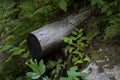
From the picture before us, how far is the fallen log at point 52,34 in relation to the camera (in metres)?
3.93

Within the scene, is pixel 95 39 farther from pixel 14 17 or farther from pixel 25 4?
pixel 14 17

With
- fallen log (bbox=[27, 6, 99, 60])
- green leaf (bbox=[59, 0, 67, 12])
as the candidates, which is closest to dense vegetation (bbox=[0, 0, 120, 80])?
green leaf (bbox=[59, 0, 67, 12])

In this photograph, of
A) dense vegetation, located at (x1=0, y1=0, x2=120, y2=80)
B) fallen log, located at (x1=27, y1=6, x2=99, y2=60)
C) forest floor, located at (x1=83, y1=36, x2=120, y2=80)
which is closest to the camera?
forest floor, located at (x1=83, y1=36, x2=120, y2=80)

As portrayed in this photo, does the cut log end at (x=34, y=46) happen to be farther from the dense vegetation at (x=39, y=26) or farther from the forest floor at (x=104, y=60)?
the forest floor at (x=104, y=60)

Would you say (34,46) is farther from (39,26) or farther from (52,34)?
(39,26)

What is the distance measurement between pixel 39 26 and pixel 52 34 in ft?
2.04

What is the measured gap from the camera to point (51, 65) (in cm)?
398

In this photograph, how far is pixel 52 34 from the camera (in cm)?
401

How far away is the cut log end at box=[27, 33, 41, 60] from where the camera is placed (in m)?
3.93

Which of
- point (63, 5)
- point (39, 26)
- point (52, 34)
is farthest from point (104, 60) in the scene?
point (39, 26)

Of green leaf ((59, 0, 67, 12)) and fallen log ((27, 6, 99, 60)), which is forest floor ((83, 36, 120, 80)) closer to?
fallen log ((27, 6, 99, 60))

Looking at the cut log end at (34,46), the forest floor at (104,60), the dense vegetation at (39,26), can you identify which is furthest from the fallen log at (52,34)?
the forest floor at (104,60)

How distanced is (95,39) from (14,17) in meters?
2.09

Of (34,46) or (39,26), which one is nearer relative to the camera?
(34,46)
